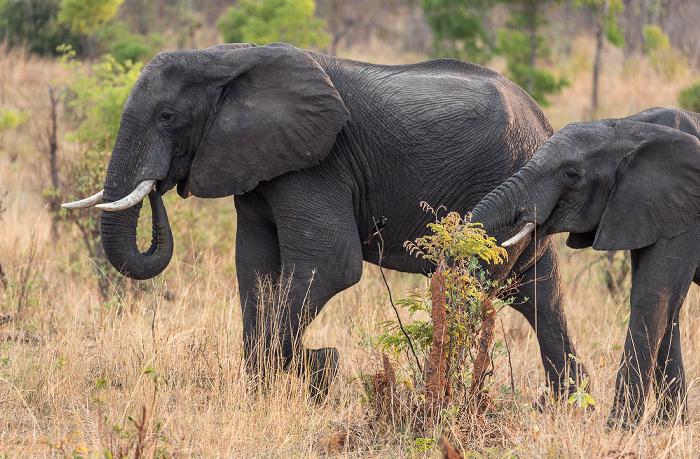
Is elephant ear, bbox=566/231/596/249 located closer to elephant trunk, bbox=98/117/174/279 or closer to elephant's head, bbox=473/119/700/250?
elephant's head, bbox=473/119/700/250

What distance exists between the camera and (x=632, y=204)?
4.63 metres

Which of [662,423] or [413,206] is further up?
[413,206]

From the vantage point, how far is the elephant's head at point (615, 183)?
15.0 feet

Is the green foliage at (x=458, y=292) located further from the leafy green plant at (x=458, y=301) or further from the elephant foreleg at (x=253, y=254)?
the elephant foreleg at (x=253, y=254)

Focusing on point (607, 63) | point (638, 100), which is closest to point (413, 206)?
point (638, 100)

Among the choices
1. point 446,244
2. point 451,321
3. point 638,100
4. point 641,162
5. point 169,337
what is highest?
point 638,100

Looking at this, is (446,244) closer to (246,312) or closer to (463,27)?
(246,312)

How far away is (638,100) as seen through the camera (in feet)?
62.1

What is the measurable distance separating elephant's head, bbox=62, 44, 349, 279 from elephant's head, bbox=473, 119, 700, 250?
1267 millimetres

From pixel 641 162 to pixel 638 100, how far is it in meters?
15.3

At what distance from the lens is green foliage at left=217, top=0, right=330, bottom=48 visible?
1709 cm

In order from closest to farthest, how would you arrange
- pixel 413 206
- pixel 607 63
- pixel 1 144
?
1. pixel 413 206
2. pixel 1 144
3. pixel 607 63

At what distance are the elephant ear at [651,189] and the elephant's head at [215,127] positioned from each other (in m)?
1.69

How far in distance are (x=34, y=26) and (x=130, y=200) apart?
17743 millimetres
